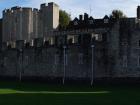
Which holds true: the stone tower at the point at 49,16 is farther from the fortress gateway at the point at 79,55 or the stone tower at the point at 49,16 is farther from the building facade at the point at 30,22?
the fortress gateway at the point at 79,55

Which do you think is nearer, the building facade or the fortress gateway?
the fortress gateway

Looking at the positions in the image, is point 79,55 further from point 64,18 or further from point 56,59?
point 64,18

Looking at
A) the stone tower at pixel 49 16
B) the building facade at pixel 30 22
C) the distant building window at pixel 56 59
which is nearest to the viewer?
the distant building window at pixel 56 59

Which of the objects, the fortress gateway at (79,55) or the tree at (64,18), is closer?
the fortress gateway at (79,55)

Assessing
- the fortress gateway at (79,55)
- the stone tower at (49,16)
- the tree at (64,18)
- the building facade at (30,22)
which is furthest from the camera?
the tree at (64,18)

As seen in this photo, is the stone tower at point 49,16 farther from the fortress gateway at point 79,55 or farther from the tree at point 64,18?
the fortress gateway at point 79,55

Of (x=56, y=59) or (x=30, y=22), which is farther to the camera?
(x=30, y=22)

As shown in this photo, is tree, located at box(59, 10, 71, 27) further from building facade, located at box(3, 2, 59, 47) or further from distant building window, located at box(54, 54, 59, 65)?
distant building window, located at box(54, 54, 59, 65)

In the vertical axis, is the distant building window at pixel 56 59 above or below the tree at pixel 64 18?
below

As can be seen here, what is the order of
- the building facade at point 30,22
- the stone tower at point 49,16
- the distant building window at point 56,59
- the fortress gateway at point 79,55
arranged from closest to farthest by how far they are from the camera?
the fortress gateway at point 79,55 < the distant building window at point 56,59 < the stone tower at point 49,16 < the building facade at point 30,22

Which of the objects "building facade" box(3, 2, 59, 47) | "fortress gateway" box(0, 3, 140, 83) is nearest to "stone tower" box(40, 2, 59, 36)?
"building facade" box(3, 2, 59, 47)

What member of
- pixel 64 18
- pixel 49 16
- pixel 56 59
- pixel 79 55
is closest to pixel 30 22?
pixel 49 16

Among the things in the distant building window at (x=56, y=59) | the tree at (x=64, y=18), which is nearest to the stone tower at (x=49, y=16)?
the tree at (x=64, y=18)

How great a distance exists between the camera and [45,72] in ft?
182
